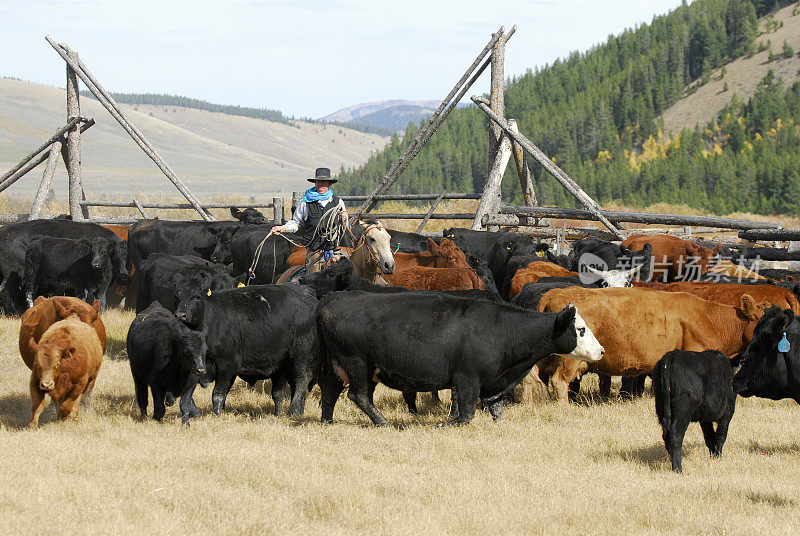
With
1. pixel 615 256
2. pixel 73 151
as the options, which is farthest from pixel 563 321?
pixel 73 151

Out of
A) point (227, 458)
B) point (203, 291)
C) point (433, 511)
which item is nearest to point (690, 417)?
point (433, 511)

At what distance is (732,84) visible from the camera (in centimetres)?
10319

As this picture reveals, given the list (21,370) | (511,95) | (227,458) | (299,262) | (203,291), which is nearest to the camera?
(227,458)

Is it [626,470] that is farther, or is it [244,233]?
[244,233]

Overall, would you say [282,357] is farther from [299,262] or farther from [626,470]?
[299,262]

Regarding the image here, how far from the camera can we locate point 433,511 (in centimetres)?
577

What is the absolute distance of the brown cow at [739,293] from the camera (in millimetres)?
9484

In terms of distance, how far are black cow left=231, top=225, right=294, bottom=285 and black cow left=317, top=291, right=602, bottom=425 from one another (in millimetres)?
6522

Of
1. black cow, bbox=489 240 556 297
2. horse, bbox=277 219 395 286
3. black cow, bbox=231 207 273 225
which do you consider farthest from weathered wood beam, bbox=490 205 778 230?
horse, bbox=277 219 395 286

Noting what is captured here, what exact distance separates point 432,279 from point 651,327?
359 cm

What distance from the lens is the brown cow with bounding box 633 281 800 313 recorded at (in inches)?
373

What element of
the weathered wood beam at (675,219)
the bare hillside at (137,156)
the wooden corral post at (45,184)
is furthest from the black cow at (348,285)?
the bare hillside at (137,156)

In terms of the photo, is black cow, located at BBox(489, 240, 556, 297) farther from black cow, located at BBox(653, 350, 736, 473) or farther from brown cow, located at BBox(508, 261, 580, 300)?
black cow, located at BBox(653, 350, 736, 473)

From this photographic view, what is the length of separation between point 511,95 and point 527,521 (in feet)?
297
